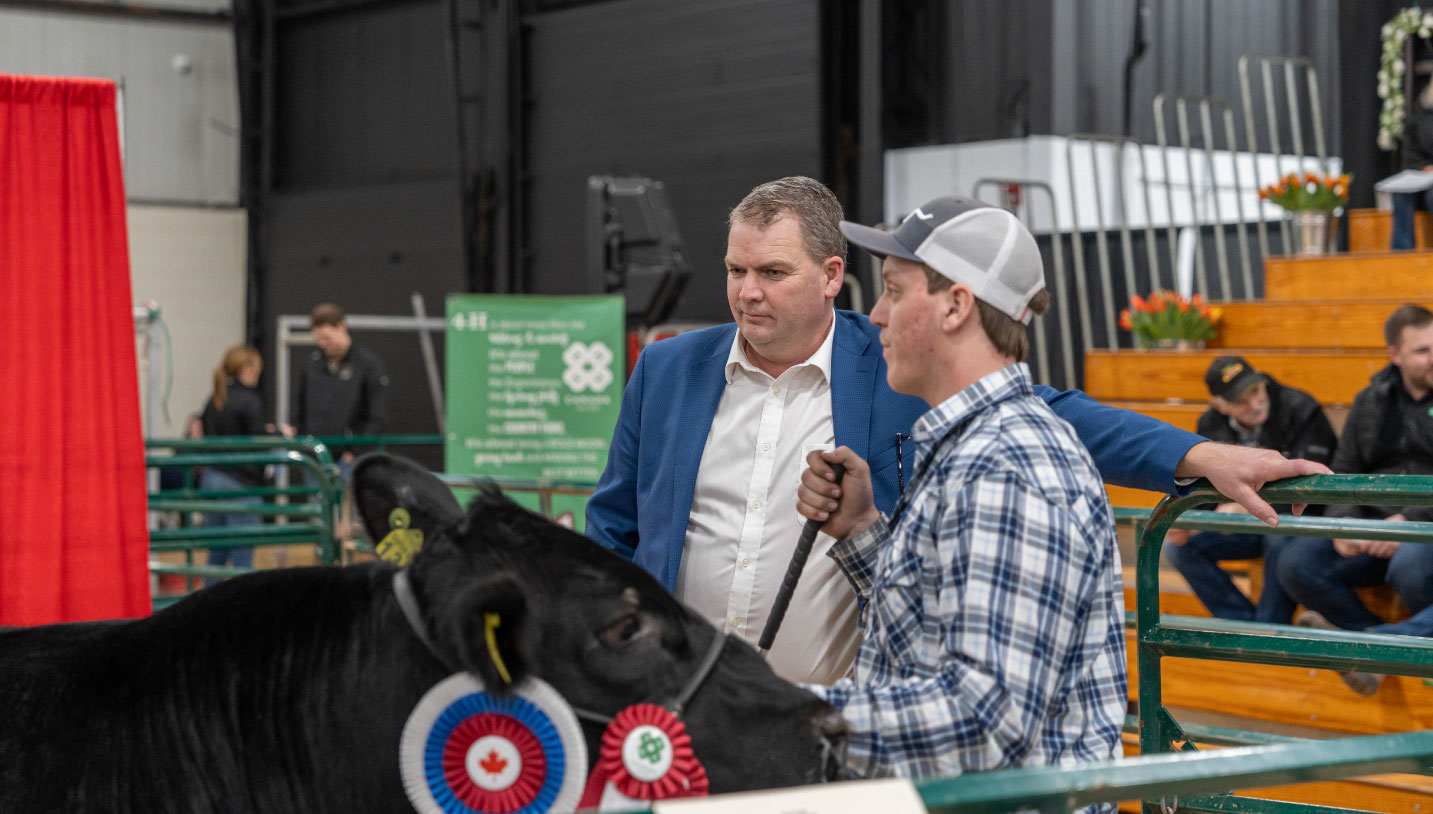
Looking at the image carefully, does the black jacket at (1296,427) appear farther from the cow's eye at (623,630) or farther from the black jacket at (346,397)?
the black jacket at (346,397)

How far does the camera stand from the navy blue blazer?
235cm

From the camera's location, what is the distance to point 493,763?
1.70 metres

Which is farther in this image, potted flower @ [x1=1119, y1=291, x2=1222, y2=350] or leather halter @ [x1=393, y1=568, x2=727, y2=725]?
potted flower @ [x1=1119, y1=291, x2=1222, y2=350]

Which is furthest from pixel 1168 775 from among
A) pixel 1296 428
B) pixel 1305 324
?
pixel 1305 324

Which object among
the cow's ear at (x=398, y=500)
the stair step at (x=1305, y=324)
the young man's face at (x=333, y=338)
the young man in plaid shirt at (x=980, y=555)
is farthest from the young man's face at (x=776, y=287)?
the young man's face at (x=333, y=338)

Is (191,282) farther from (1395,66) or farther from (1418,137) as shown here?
(1418,137)

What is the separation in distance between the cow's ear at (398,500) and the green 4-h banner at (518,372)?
550 cm

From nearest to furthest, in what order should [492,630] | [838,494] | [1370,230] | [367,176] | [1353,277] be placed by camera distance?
1. [492,630]
2. [838,494]
3. [1353,277]
4. [1370,230]
5. [367,176]

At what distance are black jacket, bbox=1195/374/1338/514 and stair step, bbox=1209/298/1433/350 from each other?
6.10 feet

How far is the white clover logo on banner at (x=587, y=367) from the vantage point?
7.56 m

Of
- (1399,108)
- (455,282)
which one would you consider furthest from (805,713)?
(455,282)

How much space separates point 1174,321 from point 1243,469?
604cm

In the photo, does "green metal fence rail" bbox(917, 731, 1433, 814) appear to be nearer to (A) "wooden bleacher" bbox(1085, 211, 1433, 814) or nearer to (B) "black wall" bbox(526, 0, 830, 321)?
(A) "wooden bleacher" bbox(1085, 211, 1433, 814)

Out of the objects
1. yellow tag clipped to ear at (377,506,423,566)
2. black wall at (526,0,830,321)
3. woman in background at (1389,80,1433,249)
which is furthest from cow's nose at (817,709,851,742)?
black wall at (526,0,830,321)
